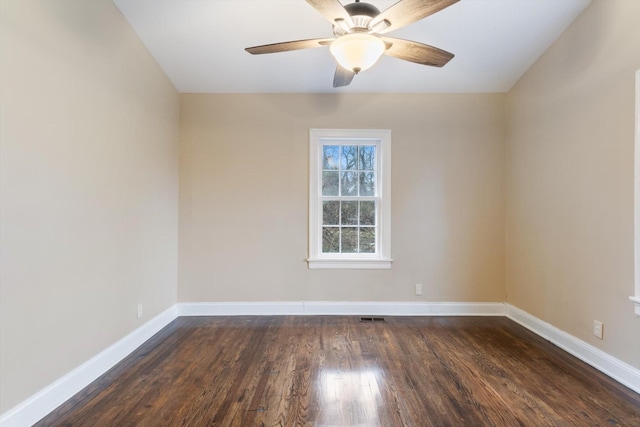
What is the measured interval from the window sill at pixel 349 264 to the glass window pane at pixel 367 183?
31.8 inches

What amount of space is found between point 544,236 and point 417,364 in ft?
5.96

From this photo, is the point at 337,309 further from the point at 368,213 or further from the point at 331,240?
the point at 368,213

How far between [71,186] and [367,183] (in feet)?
9.10

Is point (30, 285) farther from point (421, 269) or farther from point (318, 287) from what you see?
point (421, 269)

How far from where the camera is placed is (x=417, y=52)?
6.34 feet

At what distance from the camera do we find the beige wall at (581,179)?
7.04 feet

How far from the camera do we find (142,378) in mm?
2197

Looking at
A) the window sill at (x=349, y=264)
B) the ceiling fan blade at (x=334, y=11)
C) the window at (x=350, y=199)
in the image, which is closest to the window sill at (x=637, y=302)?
the window sill at (x=349, y=264)

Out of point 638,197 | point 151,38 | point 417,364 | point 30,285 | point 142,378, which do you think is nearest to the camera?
point 30,285

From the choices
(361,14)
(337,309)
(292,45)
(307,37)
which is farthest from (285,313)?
(361,14)

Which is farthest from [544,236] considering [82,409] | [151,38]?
[151,38]

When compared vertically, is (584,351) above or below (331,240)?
below

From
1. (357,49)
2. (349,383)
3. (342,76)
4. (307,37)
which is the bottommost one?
(349,383)

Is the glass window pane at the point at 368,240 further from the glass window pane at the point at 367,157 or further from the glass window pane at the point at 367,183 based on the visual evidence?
the glass window pane at the point at 367,157
